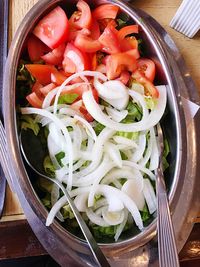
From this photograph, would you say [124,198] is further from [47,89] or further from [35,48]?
A: [35,48]

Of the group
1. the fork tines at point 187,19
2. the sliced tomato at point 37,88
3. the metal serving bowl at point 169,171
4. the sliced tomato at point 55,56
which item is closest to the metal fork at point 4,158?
the metal serving bowl at point 169,171

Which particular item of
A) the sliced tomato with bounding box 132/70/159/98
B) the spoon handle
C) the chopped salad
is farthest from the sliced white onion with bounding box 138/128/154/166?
the spoon handle

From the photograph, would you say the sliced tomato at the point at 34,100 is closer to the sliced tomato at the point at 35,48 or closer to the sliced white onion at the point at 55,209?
the sliced tomato at the point at 35,48

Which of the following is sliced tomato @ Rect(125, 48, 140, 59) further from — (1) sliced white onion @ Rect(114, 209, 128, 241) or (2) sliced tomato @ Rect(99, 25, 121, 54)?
(1) sliced white onion @ Rect(114, 209, 128, 241)

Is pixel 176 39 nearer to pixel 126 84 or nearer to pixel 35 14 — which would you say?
pixel 126 84

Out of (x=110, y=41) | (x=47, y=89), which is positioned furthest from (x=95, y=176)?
(x=110, y=41)

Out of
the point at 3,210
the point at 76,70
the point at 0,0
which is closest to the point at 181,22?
the point at 76,70
